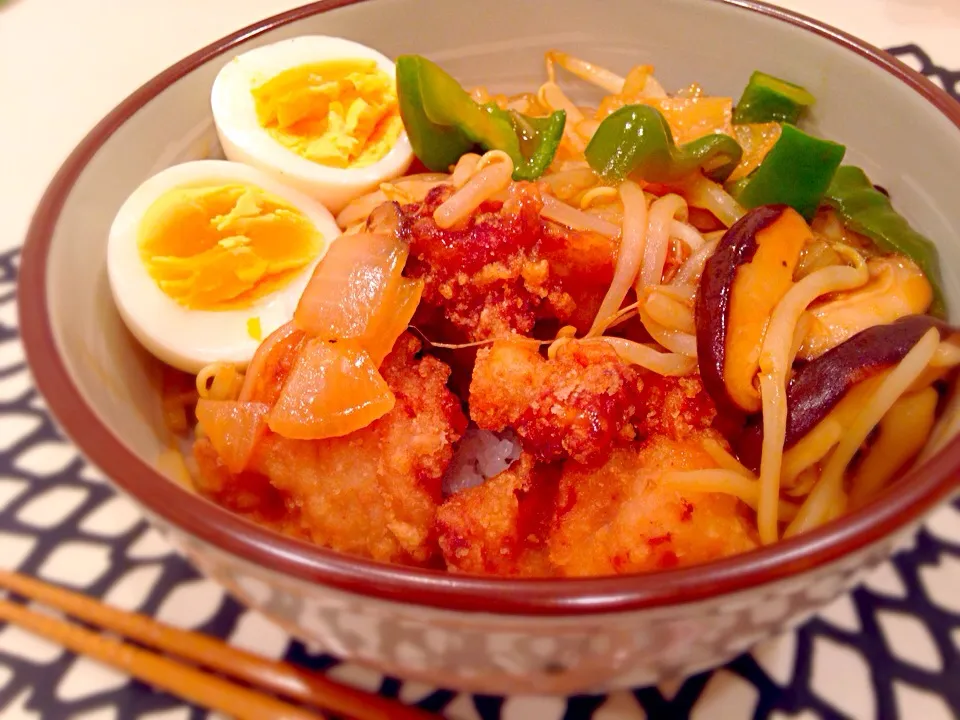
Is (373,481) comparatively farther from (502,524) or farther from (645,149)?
(645,149)

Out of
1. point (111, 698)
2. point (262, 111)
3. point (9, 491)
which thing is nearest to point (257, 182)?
point (262, 111)

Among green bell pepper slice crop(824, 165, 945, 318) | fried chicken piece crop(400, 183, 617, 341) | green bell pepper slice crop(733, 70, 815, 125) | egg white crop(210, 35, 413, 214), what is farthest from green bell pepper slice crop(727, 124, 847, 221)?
egg white crop(210, 35, 413, 214)

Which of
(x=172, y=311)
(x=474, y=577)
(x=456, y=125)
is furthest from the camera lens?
(x=456, y=125)

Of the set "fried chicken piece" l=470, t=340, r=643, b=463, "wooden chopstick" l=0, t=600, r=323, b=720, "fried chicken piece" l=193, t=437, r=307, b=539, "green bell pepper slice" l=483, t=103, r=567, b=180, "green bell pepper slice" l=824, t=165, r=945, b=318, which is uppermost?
"green bell pepper slice" l=824, t=165, r=945, b=318

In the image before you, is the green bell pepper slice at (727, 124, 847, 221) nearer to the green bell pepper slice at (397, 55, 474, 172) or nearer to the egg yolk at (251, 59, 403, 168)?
the green bell pepper slice at (397, 55, 474, 172)

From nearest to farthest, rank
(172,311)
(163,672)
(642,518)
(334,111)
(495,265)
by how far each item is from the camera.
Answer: (642,518), (163,672), (495,265), (172,311), (334,111)

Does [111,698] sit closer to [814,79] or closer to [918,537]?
[918,537]

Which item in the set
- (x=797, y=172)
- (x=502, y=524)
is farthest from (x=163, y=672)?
(x=797, y=172)
